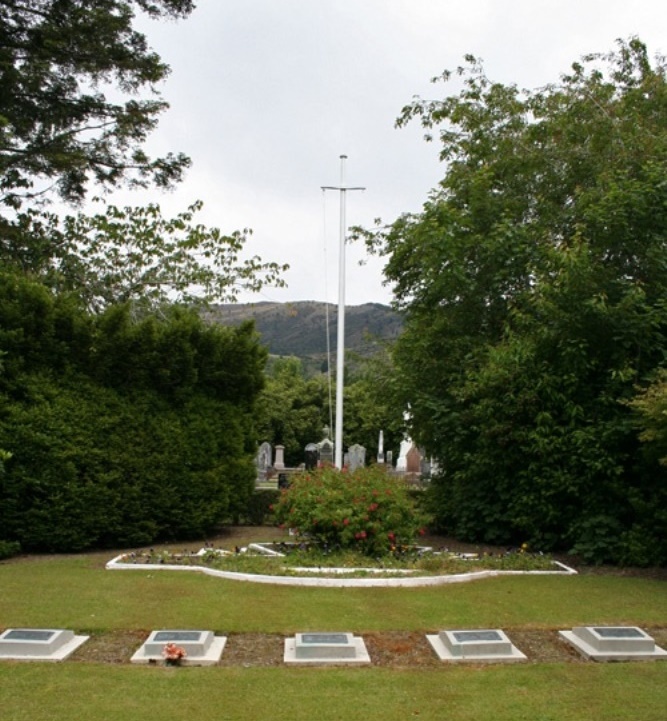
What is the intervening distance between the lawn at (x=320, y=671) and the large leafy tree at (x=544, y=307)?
11.1 feet

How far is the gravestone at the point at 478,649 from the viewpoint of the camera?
6473 mm

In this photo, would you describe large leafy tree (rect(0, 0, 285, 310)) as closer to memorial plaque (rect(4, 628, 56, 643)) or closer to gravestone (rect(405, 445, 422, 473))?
memorial plaque (rect(4, 628, 56, 643))

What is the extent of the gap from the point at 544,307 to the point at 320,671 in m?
8.52

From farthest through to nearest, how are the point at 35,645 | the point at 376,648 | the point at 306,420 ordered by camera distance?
the point at 306,420 < the point at 376,648 < the point at 35,645

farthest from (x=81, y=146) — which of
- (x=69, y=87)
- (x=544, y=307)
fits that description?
(x=544, y=307)

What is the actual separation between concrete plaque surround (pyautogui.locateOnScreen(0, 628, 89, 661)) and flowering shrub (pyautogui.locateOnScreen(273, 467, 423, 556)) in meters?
5.13

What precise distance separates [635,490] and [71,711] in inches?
390

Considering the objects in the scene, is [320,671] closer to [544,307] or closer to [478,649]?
[478,649]

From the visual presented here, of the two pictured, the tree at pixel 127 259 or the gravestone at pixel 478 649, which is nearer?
the gravestone at pixel 478 649

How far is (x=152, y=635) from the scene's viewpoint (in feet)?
21.9

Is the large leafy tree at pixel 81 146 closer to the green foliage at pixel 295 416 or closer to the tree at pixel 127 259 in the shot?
the tree at pixel 127 259

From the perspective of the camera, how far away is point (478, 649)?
21.4 ft

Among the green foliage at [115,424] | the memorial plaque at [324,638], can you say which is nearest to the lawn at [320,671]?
the memorial plaque at [324,638]

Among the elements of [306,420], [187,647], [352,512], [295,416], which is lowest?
[187,647]
